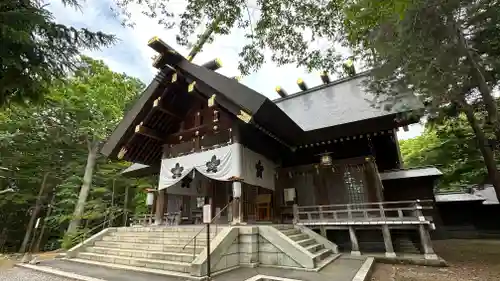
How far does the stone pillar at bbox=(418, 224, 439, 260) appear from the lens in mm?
6824

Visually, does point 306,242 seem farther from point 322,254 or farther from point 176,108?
point 176,108

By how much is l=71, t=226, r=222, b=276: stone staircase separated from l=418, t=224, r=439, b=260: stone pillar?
19.1 feet

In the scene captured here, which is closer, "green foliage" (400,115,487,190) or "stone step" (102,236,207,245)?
"stone step" (102,236,207,245)

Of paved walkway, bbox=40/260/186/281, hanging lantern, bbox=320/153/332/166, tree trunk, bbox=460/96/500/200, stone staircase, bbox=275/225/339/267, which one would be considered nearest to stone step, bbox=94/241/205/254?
paved walkway, bbox=40/260/186/281

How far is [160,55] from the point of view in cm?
901

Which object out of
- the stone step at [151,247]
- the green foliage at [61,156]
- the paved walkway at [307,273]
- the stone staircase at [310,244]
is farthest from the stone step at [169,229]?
the green foliage at [61,156]

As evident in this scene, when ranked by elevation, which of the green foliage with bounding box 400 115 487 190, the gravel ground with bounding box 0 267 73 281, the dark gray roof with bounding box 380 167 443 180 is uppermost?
the green foliage with bounding box 400 115 487 190

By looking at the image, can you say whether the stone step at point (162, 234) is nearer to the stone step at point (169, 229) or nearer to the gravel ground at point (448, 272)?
the stone step at point (169, 229)

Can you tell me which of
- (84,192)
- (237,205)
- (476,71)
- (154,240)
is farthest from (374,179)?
(84,192)

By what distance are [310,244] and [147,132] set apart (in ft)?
23.8

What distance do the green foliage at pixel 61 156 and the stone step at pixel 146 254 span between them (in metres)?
7.93

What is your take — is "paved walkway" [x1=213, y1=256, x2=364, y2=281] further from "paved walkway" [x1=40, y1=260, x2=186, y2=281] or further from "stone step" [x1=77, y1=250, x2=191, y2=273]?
"paved walkway" [x1=40, y1=260, x2=186, y2=281]

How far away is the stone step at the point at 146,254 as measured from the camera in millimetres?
6160

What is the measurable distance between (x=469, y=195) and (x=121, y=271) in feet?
66.9
